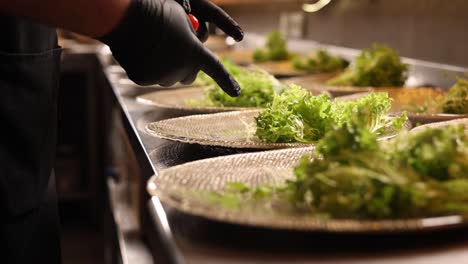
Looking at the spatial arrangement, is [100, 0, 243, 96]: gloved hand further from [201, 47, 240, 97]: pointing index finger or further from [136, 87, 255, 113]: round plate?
[136, 87, 255, 113]: round plate

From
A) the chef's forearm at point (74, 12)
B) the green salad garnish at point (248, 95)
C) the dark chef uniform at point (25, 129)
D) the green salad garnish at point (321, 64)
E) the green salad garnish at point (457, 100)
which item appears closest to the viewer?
the chef's forearm at point (74, 12)

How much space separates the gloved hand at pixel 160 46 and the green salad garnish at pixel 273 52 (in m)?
2.23

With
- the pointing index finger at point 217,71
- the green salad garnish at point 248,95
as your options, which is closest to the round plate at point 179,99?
the green salad garnish at point 248,95

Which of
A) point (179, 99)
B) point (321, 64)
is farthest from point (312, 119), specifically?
point (321, 64)

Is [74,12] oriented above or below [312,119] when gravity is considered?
above

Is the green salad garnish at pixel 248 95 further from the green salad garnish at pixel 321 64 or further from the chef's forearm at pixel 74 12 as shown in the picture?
the green salad garnish at pixel 321 64

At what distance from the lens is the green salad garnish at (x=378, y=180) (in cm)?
87

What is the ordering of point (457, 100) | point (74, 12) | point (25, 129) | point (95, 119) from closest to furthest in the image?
1. point (74, 12)
2. point (25, 129)
3. point (457, 100)
4. point (95, 119)

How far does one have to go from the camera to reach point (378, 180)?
89 cm

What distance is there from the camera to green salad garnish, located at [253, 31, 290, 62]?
370cm

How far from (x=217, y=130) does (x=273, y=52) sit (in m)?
2.19

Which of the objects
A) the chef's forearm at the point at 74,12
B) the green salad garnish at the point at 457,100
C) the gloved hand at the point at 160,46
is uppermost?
the chef's forearm at the point at 74,12

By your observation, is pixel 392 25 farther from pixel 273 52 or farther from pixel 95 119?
pixel 95 119

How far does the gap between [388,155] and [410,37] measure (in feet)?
6.92
